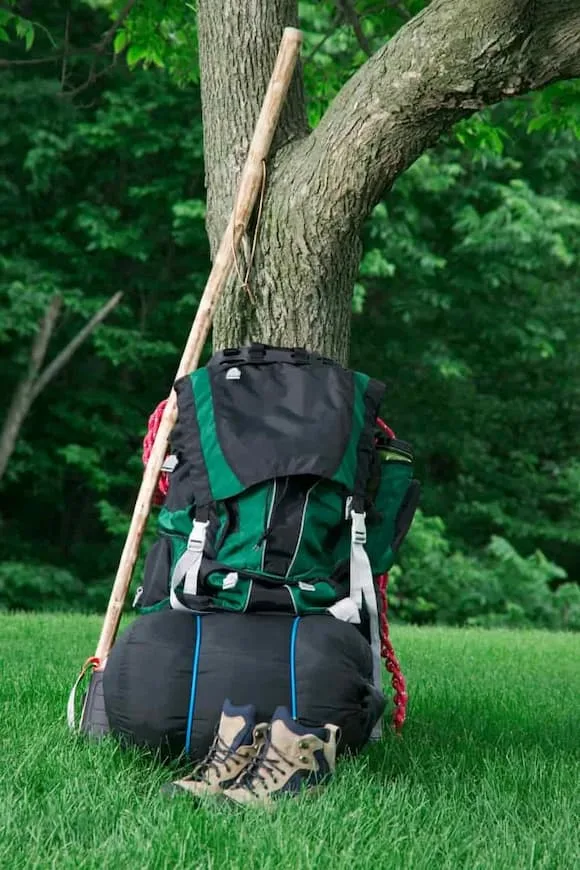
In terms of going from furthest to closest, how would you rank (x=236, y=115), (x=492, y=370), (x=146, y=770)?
(x=492, y=370) → (x=236, y=115) → (x=146, y=770)

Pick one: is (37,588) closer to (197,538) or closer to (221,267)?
(221,267)

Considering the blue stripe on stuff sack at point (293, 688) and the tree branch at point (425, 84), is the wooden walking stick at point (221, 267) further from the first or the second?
the blue stripe on stuff sack at point (293, 688)

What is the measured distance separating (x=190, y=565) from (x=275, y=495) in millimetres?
317

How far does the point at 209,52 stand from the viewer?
4582mm

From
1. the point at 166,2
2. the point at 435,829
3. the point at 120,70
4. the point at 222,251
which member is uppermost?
the point at 120,70

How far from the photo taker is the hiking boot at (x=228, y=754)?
10.2 ft

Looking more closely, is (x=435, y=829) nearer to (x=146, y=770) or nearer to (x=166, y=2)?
(x=146, y=770)

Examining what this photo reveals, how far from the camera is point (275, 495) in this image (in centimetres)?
354

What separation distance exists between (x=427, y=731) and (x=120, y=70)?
39.4 feet

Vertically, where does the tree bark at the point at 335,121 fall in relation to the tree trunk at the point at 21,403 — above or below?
above

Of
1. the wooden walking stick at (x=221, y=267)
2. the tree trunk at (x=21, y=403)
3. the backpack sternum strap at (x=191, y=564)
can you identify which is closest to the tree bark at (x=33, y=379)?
the tree trunk at (x=21, y=403)

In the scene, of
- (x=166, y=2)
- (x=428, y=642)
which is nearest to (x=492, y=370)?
(x=428, y=642)

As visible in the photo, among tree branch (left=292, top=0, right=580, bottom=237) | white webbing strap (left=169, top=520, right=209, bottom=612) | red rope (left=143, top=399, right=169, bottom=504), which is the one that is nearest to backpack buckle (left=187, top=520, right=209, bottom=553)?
white webbing strap (left=169, top=520, right=209, bottom=612)

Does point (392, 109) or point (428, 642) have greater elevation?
point (392, 109)
